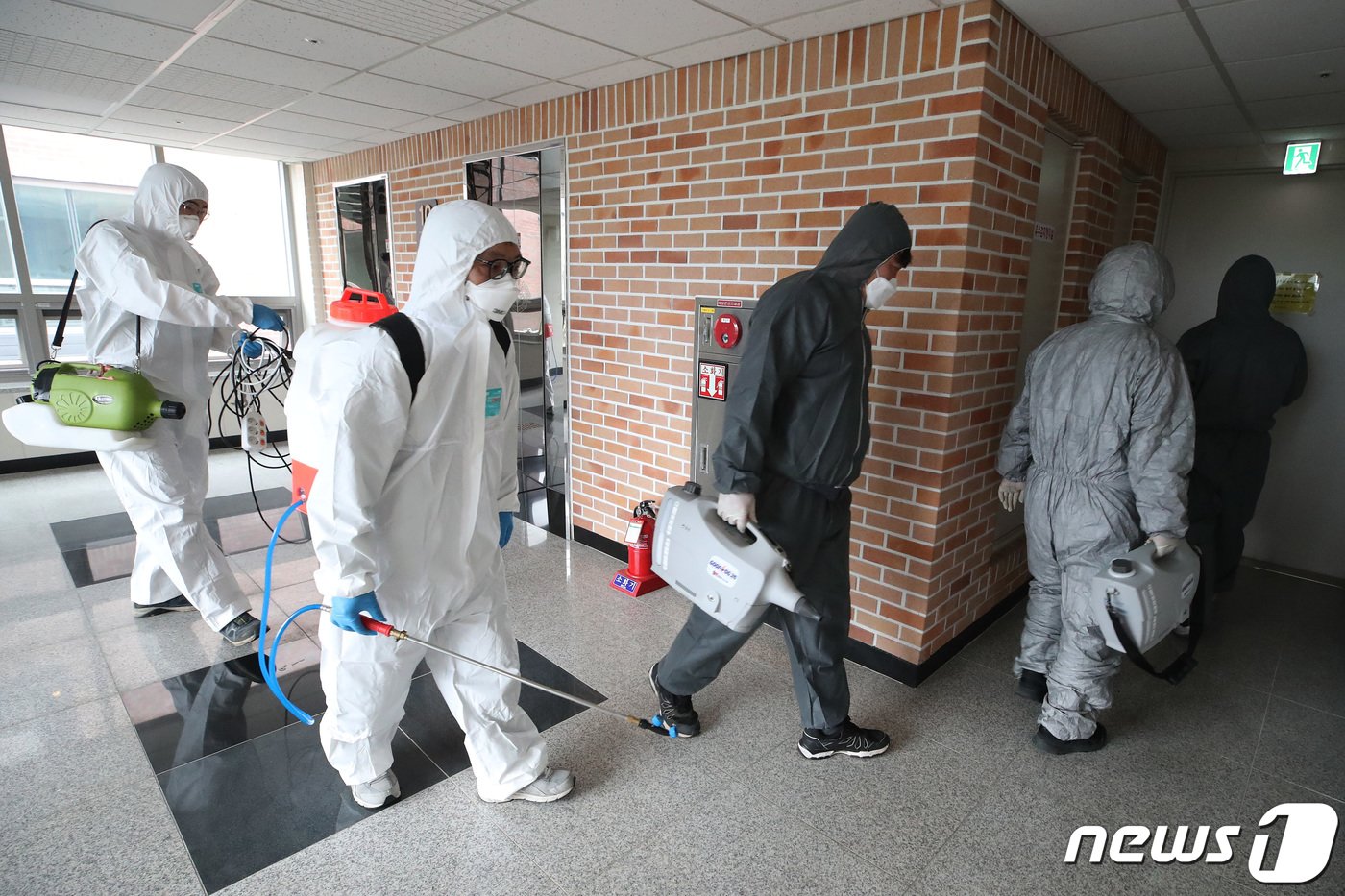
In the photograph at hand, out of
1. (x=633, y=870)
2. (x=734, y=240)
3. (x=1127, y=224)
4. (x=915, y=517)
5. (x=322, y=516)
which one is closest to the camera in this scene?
(x=322, y=516)

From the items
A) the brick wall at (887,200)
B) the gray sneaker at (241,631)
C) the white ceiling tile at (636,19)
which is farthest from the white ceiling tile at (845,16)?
the gray sneaker at (241,631)

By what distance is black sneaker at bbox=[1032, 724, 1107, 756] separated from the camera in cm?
219

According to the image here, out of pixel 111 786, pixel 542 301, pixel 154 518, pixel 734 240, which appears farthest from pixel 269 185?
pixel 111 786

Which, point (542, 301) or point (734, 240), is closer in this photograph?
point (734, 240)

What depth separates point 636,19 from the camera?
2395 millimetres

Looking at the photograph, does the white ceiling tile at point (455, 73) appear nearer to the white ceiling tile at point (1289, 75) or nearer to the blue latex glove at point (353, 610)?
the blue latex glove at point (353, 610)

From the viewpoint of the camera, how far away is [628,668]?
2.61 metres

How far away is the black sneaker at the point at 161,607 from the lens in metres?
2.91

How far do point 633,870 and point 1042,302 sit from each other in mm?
2712

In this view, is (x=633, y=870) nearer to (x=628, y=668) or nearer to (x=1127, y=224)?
(x=628, y=668)

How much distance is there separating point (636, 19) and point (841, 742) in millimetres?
2473

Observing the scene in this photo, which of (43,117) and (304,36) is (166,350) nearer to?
(304,36)

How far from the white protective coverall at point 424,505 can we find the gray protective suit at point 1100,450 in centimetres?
170

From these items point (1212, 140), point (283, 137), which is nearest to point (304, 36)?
point (283, 137)
